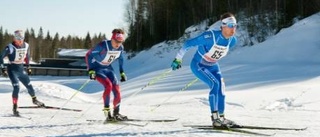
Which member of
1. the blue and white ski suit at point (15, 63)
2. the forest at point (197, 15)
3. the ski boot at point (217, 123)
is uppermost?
the forest at point (197, 15)

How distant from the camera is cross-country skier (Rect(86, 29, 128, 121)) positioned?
761 cm

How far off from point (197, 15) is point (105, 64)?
136 feet

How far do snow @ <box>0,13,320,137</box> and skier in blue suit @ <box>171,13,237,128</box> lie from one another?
430 mm

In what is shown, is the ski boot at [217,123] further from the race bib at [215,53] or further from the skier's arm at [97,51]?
the skier's arm at [97,51]

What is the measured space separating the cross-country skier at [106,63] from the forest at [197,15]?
23.4m

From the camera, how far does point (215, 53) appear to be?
6758mm

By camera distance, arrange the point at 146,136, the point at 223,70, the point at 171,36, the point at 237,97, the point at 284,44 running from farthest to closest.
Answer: the point at 171,36, the point at 284,44, the point at 223,70, the point at 237,97, the point at 146,136

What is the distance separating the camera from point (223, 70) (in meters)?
22.6

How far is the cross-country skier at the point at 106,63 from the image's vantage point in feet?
25.0

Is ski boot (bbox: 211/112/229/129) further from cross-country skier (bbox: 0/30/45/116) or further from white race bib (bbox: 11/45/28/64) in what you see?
white race bib (bbox: 11/45/28/64)

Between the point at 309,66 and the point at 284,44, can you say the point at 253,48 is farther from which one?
the point at 309,66

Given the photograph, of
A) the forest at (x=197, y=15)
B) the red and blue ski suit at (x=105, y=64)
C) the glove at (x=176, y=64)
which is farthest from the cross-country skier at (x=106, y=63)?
the forest at (x=197, y=15)

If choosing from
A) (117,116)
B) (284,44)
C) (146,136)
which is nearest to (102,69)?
(117,116)

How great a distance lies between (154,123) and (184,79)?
42.1ft
